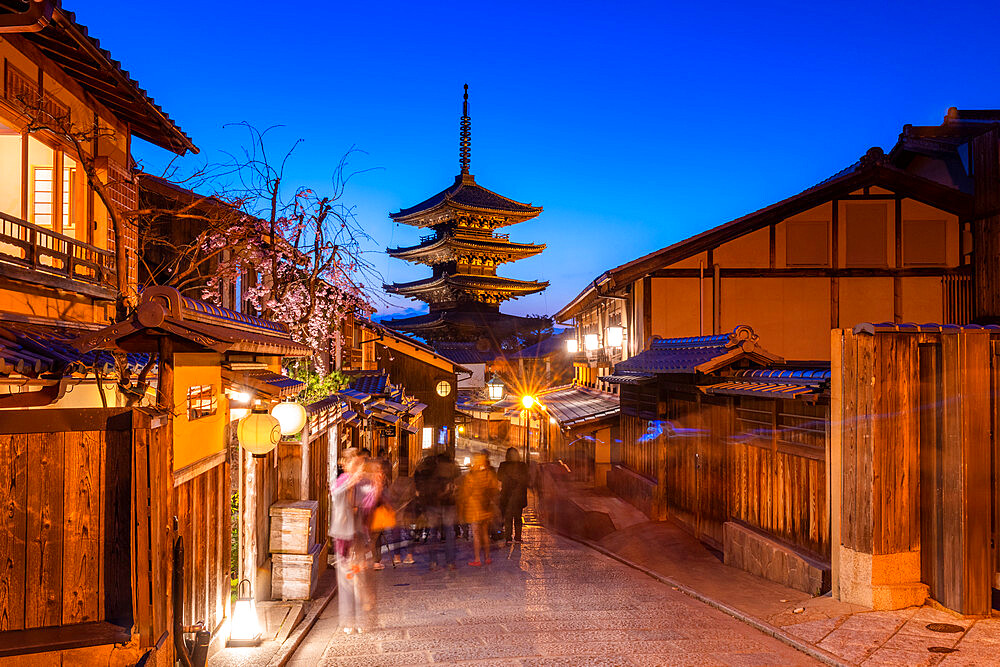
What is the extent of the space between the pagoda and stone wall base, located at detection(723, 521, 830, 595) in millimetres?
35581

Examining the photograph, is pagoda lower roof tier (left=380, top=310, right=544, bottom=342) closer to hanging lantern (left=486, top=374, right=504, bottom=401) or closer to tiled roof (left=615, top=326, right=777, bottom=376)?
hanging lantern (left=486, top=374, right=504, bottom=401)

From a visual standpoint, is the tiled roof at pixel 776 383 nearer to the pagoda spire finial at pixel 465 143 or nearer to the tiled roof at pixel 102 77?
the tiled roof at pixel 102 77

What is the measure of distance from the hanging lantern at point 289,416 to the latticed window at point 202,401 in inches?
50.3

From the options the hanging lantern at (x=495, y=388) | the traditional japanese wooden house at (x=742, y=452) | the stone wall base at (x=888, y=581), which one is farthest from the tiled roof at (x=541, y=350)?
the stone wall base at (x=888, y=581)

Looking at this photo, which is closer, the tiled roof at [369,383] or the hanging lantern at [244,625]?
the hanging lantern at [244,625]

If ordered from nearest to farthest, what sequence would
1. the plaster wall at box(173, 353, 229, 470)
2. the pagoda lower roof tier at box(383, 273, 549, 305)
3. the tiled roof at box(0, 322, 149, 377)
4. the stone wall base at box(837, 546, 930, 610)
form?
the tiled roof at box(0, 322, 149, 377), the plaster wall at box(173, 353, 229, 470), the stone wall base at box(837, 546, 930, 610), the pagoda lower roof tier at box(383, 273, 549, 305)

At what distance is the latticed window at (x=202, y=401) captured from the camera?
634 cm

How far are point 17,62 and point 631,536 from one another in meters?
13.5

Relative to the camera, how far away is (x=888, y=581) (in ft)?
24.8

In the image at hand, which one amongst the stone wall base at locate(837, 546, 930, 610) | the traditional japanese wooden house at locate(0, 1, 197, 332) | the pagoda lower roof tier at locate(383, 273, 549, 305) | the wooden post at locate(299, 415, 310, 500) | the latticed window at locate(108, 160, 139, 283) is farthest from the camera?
the pagoda lower roof tier at locate(383, 273, 549, 305)

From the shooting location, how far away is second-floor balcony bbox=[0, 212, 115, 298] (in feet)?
26.6

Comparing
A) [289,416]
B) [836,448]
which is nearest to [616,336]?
[836,448]

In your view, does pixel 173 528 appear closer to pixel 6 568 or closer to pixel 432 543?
pixel 6 568

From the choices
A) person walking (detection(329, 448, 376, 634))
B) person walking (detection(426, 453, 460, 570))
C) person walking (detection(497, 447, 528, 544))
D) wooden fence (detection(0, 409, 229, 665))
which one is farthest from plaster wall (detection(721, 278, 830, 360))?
wooden fence (detection(0, 409, 229, 665))
